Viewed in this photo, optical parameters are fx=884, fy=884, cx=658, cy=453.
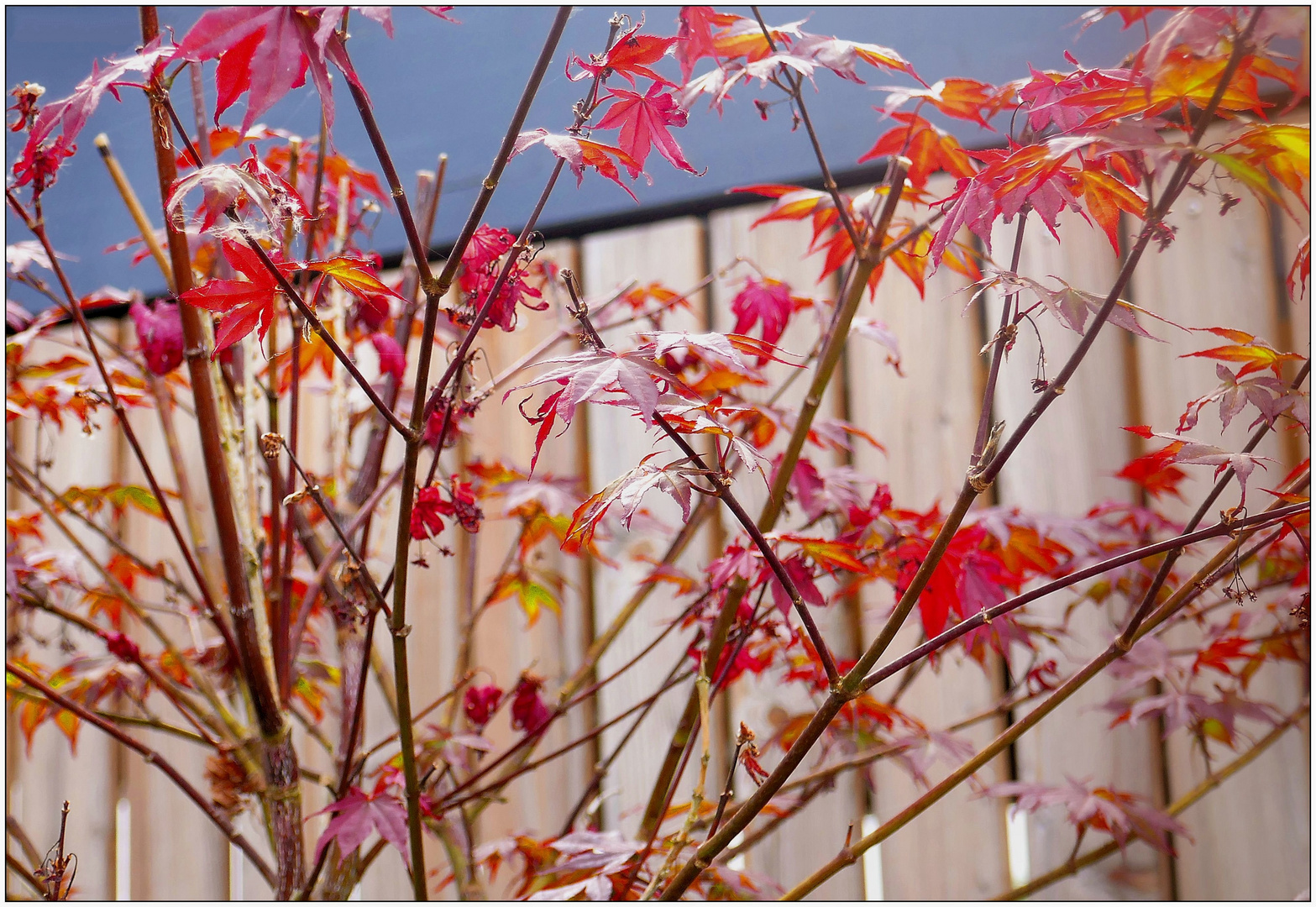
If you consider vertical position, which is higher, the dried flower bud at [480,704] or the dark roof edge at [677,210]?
the dark roof edge at [677,210]

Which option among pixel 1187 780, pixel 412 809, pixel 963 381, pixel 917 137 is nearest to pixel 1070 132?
pixel 917 137

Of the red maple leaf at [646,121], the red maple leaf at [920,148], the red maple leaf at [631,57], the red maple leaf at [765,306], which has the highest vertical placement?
the red maple leaf at [920,148]

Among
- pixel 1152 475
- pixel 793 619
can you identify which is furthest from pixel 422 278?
pixel 1152 475

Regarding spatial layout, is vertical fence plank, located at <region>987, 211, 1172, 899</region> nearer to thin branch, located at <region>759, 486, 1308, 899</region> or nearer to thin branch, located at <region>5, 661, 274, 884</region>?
thin branch, located at <region>759, 486, 1308, 899</region>

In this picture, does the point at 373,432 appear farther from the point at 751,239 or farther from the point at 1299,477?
the point at 1299,477

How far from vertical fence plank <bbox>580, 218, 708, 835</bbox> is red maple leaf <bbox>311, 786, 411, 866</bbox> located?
0.60 m

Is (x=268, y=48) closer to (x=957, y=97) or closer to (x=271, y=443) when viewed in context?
(x=271, y=443)

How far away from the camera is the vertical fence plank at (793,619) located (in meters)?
1.26

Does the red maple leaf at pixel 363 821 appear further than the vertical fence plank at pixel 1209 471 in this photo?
No

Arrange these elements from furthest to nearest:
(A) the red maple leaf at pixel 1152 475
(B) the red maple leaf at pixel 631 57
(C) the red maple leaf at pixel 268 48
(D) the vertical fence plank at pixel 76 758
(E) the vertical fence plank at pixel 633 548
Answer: (D) the vertical fence plank at pixel 76 758, (E) the vertical fence plank at pixel 633 548, (A) the red maple leaf at pixel 1152 475, (B) the red maple leaf at pixel 631 57, (C) the red maple leaf at pixel 268 48

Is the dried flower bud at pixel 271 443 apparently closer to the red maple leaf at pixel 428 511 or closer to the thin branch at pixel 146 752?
the red maple leaf at pixel 428 511

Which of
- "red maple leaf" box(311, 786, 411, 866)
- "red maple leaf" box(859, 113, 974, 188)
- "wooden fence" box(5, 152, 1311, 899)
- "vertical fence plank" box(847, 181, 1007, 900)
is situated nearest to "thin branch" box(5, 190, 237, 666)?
"red maple leaf" box(311, 786, 411, 866)

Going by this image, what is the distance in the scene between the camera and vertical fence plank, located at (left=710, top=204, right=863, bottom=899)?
126 cm

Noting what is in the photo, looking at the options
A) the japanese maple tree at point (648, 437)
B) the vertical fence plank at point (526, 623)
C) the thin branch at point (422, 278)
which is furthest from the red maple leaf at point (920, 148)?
the vertical fence plank at point (526, 623)
